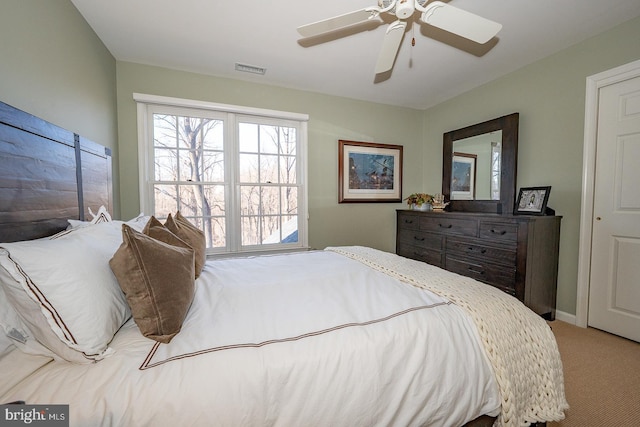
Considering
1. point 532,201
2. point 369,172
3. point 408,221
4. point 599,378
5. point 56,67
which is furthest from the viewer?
point 369,172

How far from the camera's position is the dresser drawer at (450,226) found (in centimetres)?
278

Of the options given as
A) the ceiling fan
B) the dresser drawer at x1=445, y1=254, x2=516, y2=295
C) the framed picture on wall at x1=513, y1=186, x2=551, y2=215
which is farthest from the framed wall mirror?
the ceiling fan

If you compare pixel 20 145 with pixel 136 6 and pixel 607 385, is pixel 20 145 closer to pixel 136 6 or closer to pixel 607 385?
pixel 136 6

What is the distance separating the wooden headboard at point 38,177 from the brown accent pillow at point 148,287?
0.59 metres

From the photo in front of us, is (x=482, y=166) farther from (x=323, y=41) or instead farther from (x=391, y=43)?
(x=323, y=41)

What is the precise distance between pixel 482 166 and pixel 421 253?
1288 mm

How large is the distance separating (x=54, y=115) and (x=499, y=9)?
3079 mm

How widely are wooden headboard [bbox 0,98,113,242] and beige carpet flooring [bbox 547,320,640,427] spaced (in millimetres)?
2777

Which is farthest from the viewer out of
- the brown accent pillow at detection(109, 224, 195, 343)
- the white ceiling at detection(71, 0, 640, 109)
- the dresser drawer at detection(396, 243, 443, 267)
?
the dresser drawer at detection(396, 243, 443, 267)

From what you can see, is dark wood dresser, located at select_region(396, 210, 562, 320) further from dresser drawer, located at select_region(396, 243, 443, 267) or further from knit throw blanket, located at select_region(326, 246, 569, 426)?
knit throw blanket, located at select_region(326, 246, 569, 426)

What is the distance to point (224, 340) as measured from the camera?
90 centimetres

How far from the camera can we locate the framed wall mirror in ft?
9.34

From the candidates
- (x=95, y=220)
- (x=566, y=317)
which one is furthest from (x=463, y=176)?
(x=95, y=220)

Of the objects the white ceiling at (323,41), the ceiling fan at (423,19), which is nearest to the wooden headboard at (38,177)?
the white ceiling at (323,41)
